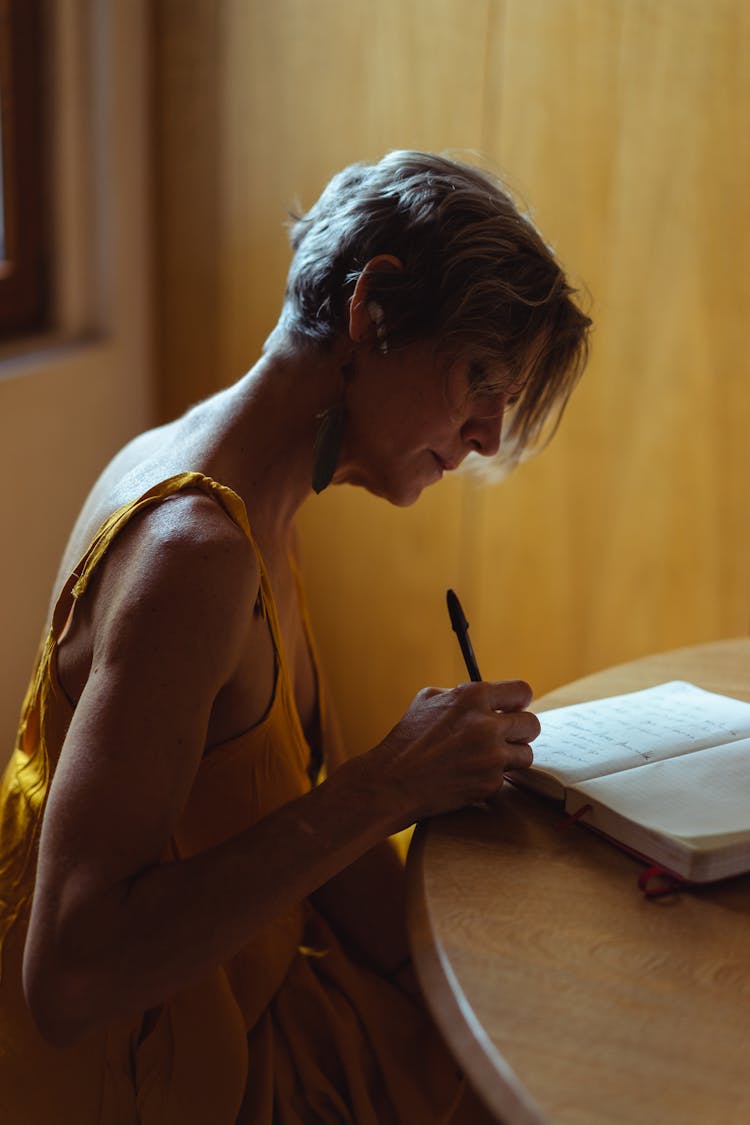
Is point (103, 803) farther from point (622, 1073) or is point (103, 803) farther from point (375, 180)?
point (375, 180)

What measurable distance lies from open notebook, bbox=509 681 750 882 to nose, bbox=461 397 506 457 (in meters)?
0.28

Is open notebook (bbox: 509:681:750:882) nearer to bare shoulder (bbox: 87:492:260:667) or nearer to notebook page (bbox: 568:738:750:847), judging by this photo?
notebook page (bbox: 568:738:750:847)

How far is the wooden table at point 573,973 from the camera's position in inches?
25.8

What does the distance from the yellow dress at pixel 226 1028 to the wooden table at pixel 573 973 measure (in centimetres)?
19

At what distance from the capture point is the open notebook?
2.81ft

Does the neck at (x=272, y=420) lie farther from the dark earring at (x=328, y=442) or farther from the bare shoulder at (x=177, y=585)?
the bare shoulder at (x=177, y=585)

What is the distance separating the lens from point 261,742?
1.00 m

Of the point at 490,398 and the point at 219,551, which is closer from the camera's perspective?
the point at 219,551

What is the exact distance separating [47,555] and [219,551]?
1349 mm

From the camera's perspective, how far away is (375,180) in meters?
1.12

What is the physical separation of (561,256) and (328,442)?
3.54 feet

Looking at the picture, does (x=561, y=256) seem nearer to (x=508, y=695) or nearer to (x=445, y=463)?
(x=445, y=463)

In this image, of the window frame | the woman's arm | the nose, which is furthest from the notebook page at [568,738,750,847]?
the window frame

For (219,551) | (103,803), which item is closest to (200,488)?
(219,551)
